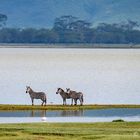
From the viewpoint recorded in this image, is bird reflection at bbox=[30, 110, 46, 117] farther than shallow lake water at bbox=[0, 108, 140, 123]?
Yes

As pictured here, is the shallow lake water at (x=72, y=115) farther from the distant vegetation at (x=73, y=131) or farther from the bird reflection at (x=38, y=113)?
the distant vegetation at (x=73, y=131)

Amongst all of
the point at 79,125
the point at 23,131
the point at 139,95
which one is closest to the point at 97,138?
the point at 23,131

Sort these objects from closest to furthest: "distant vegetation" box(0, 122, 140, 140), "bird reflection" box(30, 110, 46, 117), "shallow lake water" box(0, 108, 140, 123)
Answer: "distant vegetation" box(0, 122, 140, 140)
"shallow lake water" box(0, 108, 140, 123)
"bird reflection" box(30, 110, 46, 117)

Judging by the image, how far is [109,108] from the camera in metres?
50.3

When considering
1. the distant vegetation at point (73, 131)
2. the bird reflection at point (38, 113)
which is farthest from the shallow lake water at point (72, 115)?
the distant vegetation at point (73, 131)

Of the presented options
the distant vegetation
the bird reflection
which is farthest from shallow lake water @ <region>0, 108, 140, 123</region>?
the distant vegetation

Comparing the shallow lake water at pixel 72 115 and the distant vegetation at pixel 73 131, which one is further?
the shallow lake water at pixel 72 115

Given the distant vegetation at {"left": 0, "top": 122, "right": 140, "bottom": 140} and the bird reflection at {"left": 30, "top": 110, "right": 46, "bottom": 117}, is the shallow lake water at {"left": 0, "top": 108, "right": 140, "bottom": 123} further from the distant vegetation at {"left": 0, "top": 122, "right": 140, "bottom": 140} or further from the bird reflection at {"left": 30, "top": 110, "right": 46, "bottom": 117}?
the distant vegetation at {"left": 0, "top": 122, "right": 140, "bottom": 140}

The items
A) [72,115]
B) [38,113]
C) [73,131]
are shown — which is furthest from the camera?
[38,113]

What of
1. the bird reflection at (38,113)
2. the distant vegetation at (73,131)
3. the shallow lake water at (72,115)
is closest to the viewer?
the distant vegetation at (73,131)

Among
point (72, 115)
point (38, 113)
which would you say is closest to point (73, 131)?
point (72, 115)

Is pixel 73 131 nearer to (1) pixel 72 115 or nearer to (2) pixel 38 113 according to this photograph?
(1) pixel 72 115

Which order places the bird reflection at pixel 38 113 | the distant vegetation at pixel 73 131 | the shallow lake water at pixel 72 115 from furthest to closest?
the bird reflection at pixel 38 113, the shallow lake water at pixel 72 115, the distant vegetation at pixel 73 131

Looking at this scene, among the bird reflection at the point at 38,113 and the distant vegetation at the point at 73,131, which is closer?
the distant vegetation at the point at 73,131
